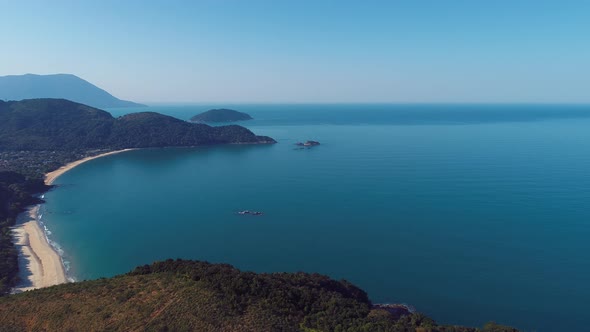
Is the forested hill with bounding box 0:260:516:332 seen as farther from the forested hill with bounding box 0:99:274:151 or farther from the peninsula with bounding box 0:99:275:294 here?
the forested hill with bounding box 0:99:274:151

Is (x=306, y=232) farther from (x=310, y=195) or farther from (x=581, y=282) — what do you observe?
Answer: (x=581, y=282)

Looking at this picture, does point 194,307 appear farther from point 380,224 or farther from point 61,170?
point 61,170

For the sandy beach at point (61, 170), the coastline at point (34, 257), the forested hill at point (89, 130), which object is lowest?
the coastline at point (34, 257)

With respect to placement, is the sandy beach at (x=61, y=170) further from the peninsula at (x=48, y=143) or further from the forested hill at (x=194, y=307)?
the forested hill at (x=194, y=307)

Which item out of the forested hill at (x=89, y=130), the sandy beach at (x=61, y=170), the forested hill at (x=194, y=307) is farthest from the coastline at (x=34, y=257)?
the forested hill at (x=89, y=130)

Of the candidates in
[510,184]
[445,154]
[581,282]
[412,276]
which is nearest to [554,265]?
[581,282]

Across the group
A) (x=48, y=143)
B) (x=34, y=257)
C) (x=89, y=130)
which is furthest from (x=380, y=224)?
(x=89, y=130)
